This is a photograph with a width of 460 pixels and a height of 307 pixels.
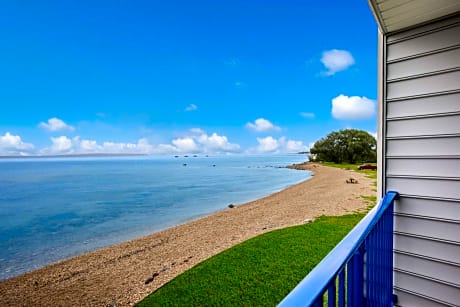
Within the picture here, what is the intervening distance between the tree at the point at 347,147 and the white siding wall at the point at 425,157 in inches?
1543

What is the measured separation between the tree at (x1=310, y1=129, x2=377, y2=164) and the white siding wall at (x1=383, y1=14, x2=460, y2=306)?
1543 inches

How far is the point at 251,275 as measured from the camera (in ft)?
12.4

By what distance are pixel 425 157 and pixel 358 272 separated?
1170 millimetres

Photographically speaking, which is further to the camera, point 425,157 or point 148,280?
point 148,280

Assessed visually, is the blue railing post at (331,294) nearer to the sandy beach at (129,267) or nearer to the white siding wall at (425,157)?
the white siding wall at (425,157)

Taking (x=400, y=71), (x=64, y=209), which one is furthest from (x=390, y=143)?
(x=64, y=209)

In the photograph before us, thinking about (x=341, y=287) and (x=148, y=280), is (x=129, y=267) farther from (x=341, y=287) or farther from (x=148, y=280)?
(x=341, y=287)

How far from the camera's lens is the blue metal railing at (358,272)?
57 centimetres

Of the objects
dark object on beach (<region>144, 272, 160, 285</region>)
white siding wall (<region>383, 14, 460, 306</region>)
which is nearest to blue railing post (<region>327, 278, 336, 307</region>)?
white siding wall (<region>383, 14, 460, 306</region>)

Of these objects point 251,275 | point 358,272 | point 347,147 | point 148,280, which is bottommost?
point 148,280

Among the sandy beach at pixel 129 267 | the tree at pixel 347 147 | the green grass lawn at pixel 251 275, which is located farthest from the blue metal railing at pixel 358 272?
the tree at pixel 347 147

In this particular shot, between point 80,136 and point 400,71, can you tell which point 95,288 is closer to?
point 400,71

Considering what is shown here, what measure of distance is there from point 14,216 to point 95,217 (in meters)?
4.86

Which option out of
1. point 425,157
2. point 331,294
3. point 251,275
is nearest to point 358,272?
point 331,294
